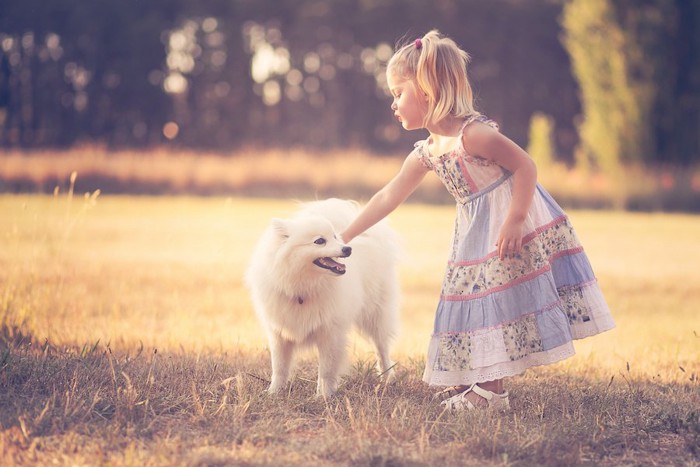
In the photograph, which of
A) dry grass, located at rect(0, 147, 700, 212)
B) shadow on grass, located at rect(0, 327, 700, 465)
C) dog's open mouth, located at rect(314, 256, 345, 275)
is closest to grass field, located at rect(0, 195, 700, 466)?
shadow on grass, located at rect(0, 327, 700, 465)

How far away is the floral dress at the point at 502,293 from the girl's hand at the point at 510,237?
9cm

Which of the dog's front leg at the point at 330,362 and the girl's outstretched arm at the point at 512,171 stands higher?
the girl's outstretched arm at the point at 512,171

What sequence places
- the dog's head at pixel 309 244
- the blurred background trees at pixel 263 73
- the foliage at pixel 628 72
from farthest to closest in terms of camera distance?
the blurred background trees at pixel 263 73, the foliage at pixel 628 72, the dog's head at pixel 309 244

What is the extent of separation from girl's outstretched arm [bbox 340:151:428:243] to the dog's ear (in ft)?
0.91

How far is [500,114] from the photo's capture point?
88.8ft

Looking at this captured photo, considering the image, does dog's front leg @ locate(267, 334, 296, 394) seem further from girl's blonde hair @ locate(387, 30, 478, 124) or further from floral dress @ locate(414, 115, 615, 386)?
girl's blonde hair @ locate(387, 30, 478, 124)

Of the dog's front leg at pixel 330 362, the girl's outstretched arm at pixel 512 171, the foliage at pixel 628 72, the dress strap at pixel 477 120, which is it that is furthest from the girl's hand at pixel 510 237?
the foliage at pixel 628 72

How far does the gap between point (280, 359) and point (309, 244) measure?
600 mm

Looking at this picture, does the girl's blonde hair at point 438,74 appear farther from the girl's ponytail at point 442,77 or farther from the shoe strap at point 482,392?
the shoe strap at point 482,392

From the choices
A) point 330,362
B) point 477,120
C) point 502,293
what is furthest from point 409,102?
point 330,362

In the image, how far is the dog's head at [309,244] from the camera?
135 inches

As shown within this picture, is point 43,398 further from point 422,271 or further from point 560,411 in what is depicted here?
point 422,271

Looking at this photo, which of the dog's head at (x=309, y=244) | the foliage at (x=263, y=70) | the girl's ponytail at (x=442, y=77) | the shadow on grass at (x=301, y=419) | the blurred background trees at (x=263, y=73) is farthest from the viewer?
the foliage at (x=263, y=70)

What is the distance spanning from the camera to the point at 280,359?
3672mm
